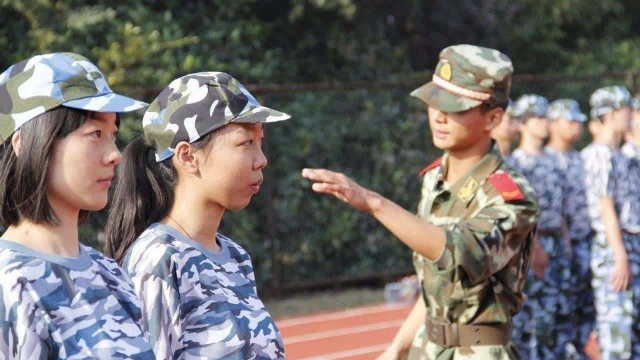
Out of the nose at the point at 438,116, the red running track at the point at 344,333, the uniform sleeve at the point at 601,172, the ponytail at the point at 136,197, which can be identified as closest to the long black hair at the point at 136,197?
the ponytail at the point at 136,197

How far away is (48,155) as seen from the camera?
8.25 ft

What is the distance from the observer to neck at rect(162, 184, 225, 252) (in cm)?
324

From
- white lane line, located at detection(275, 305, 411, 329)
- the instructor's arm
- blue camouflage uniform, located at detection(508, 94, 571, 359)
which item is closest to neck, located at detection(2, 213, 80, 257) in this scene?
the instructor's arm

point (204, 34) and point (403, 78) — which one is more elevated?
point (204, 34)

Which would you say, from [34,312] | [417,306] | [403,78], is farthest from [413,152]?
[34,312]

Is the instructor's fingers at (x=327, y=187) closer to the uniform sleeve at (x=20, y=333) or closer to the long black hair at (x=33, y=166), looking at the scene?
the long black hair at (x=33, y=166)

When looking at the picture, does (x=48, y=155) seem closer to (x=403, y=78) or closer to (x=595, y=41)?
(x=403, y=78)

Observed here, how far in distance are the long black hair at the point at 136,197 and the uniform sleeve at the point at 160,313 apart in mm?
278

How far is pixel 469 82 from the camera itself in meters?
4.55

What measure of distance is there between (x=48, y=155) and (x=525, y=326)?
5.91 metres

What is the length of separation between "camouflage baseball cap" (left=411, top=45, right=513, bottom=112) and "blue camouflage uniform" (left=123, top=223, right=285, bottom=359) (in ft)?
5.18

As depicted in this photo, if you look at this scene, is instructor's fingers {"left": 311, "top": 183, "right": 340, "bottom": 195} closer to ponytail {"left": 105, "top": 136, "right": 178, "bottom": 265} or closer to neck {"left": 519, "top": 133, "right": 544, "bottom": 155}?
ponytail {"left": 105, "top": 136, "right": 178, "bottom": 265}

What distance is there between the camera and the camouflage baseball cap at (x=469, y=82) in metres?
4.52

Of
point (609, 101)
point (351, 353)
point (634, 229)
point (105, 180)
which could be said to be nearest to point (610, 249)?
point (634, 229)
